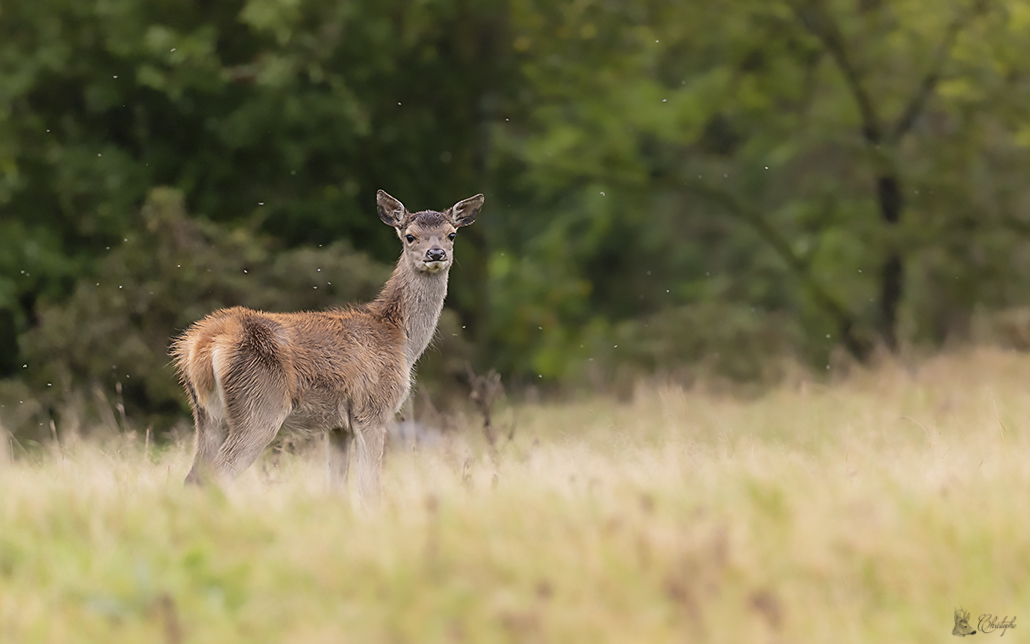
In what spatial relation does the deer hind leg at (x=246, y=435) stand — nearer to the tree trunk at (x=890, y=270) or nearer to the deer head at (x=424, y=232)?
the deer head at (x=424, y=232)

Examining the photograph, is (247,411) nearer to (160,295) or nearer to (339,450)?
(339,450)

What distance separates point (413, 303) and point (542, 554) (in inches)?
148

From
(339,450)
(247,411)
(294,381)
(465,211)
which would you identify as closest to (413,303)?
(465,211)

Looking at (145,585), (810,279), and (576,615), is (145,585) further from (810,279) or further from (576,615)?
(810,279)

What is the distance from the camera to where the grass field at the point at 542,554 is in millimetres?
4055

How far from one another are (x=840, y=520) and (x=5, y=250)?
462 inches

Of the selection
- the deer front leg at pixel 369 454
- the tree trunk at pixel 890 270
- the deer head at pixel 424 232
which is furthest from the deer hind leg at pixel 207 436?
the tree trunk at pixel 890 270

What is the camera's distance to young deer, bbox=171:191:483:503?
6762mm

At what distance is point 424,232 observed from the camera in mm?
8086

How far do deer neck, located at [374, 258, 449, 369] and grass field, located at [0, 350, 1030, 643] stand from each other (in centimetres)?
161

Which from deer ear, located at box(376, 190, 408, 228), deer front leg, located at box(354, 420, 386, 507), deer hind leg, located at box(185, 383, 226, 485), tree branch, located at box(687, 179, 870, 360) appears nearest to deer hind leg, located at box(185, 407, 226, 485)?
deer hind leg, located at box(185, 383, 226, 485)

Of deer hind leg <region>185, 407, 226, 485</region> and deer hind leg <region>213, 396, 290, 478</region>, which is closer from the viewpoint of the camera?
deer hind leg <region>213, 396, 290, 478</region>

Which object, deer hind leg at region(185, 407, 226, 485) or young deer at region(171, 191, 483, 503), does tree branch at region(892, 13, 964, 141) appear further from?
deer hind leg at region(185, 407, 226, 485)

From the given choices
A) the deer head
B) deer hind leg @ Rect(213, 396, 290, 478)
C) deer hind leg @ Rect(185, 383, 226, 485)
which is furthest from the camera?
the deer head
